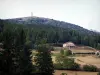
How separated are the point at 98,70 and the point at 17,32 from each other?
2.68 metres

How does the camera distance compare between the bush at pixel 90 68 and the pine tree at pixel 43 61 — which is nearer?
the pine tree at pixel 43 61

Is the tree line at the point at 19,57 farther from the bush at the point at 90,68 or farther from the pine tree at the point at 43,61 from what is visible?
the bush at the point at 90,68

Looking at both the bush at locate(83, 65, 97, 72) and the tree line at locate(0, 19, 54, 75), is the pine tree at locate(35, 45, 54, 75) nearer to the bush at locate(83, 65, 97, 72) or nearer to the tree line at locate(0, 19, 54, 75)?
the tree line at locate(0, 19, 54, 75)

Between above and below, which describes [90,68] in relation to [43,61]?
below

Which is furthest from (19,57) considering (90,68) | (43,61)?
(90,68)

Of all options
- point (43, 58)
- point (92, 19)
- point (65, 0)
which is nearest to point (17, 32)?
point (43, 58)

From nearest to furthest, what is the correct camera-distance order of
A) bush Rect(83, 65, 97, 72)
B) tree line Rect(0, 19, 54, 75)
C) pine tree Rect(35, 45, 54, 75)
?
tree line Rect(0, 19, 54, 75)
pine tree Rect(35, 45, 54, 75)
bush Rect(83, 65, 97, 72)

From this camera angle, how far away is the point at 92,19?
8.59 m

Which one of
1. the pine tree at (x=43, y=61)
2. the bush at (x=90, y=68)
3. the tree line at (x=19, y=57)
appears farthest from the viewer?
the bush at (x=90, y=68)

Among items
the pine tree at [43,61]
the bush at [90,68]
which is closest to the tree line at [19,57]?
the pine tree at [43,61]

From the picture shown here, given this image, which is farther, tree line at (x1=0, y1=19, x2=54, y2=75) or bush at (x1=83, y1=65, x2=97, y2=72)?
bush at (x1=83, y1=65, x2=97, y2=72)

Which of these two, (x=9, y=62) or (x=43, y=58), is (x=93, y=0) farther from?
(x=9, y=62)

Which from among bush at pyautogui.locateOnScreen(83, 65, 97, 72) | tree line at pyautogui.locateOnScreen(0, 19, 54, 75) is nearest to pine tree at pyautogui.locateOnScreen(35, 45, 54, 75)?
tree line at pyautogui.locateOnScreen(0, 19, 54, 75)

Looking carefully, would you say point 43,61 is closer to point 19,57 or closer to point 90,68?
point 19,57
